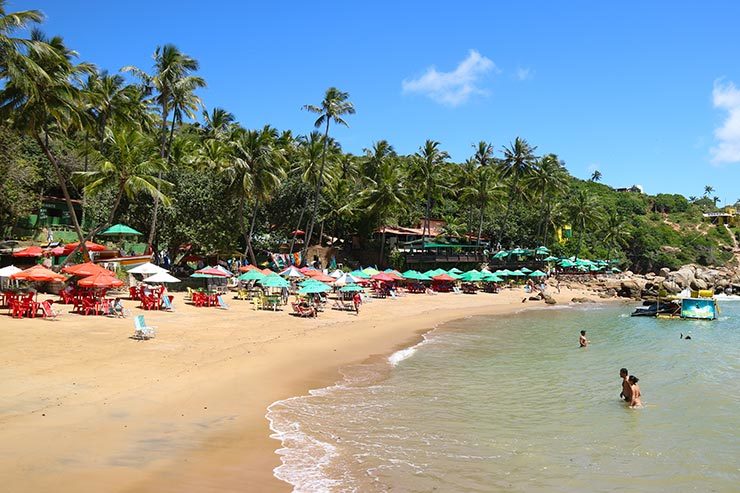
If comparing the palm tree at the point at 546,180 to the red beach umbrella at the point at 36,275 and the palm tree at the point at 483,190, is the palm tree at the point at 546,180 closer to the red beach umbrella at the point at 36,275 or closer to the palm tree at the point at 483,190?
the palm tree at the point at 483,190

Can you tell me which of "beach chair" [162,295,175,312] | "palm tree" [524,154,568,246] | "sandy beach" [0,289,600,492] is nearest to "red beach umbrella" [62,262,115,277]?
"sandy beach" [0,289,600,492]

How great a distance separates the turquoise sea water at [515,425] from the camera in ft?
27.8

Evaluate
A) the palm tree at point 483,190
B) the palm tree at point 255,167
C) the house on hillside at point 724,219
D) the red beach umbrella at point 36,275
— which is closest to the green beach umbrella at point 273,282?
the red beach umbrella at point 36,275

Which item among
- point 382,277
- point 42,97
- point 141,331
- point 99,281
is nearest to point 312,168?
point 382,277

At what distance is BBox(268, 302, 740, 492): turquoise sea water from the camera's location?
27.8 ft

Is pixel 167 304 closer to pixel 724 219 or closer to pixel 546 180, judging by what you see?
pixel 546 180

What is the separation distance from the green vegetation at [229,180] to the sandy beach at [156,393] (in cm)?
1184

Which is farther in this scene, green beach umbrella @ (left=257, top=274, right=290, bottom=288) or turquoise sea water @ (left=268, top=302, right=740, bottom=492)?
green beach umbrella @ (left=257, top=274, right=290, bottom=288)

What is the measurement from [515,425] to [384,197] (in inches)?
1529

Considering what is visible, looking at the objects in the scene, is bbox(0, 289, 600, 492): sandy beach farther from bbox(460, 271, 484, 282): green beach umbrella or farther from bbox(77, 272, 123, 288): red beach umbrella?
bbox(460, 271, 484, 282): green beach umbrella

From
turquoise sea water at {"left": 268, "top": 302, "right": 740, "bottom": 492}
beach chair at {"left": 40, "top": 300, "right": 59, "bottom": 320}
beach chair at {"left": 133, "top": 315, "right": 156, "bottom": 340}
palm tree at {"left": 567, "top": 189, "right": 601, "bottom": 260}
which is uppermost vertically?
palm tree at {"left": 567, "top": 189, "right": 601, "bottom": 260}

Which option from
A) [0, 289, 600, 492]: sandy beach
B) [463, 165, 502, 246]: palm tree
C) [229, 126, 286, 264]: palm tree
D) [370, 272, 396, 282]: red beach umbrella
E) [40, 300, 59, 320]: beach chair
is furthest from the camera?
[463, 165, 502, 246]: palm tree

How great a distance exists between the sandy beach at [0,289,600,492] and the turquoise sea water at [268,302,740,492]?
891 mm

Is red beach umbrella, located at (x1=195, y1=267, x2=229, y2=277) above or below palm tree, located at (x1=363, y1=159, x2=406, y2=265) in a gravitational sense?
below
